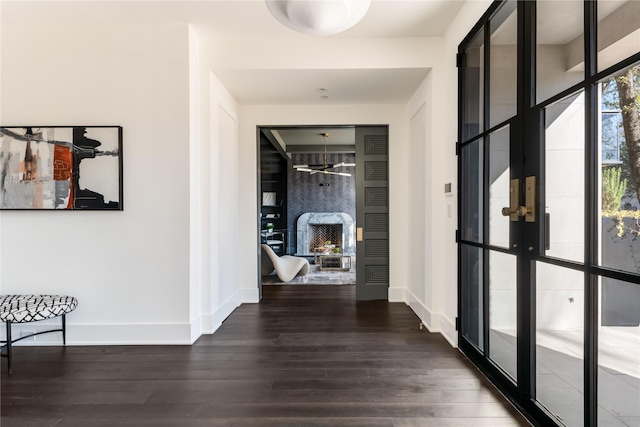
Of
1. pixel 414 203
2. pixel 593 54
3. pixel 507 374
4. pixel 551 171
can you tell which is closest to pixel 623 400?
pixel 507 374

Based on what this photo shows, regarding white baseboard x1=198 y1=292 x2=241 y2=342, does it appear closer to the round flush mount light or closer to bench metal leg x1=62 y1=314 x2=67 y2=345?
bench metal leg x1=62 y1=314 x2=67 y2=345

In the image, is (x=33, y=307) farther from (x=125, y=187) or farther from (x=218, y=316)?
(x=218, y=316)

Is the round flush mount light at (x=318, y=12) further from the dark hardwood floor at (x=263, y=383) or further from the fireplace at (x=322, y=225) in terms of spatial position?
the fireplace at (x=322, y=225)

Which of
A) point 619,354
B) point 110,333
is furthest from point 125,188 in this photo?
point 619,354

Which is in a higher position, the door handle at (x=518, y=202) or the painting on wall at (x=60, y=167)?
the painting on wall at (x=60, y=167)

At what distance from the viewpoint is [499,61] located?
2.23 meters

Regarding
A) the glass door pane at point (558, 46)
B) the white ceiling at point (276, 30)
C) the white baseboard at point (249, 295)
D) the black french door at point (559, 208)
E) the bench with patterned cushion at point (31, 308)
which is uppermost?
the white ceiling at point (276, 30)

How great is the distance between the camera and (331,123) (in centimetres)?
432

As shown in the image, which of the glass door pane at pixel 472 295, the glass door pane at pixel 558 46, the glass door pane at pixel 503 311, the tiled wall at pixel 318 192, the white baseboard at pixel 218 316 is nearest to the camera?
the glass door pane at pixel 558 46

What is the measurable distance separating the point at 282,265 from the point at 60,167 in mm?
3566

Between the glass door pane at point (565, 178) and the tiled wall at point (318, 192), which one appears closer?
the glass door pane at point (565, 178)

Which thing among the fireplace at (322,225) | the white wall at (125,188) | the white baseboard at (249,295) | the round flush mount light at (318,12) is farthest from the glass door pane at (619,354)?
the fireplace at (322,225)

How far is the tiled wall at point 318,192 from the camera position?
30.1ft

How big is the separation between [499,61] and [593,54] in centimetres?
86
